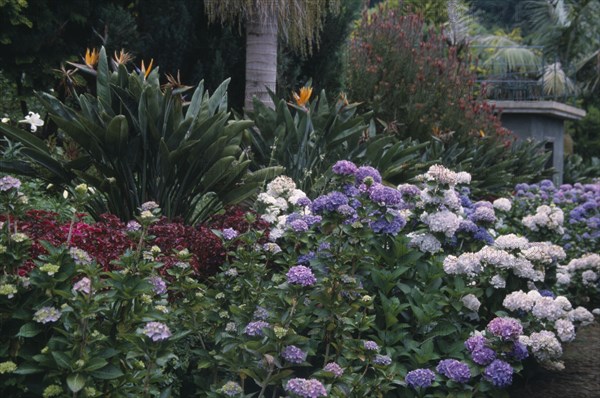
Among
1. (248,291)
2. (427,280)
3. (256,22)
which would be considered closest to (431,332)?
(427,280)

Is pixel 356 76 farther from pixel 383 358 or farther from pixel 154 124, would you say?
pixel 383 358

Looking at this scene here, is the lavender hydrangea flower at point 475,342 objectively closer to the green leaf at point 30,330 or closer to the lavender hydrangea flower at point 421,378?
the lavender hydrangea flower at point 421,378

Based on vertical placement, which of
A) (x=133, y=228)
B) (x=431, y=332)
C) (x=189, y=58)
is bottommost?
(x=431, y=332)

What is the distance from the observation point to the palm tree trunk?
806 cm

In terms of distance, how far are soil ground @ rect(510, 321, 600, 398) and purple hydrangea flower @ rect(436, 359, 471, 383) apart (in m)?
0.88

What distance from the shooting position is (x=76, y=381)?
2412 mm

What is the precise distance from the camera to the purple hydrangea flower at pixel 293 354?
9.66ft

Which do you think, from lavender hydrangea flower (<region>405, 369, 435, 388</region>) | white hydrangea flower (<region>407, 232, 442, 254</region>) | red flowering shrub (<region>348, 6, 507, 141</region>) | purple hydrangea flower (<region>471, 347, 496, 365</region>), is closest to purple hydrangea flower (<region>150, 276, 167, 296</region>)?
lavender hydrangea flower (<region>405, 369, 435, 388</region>)

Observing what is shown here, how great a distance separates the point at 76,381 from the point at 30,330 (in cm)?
26

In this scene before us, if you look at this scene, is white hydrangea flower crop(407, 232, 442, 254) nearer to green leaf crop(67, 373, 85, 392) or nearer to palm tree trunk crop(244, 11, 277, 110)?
green leaf crop(67, 373, 85, 392)

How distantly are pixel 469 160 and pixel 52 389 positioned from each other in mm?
8135

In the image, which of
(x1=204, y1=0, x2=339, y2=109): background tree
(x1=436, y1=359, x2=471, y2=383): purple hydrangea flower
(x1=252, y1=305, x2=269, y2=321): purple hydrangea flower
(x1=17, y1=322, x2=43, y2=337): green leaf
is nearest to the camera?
(x1=17, y1=322, x2=43, y2=337): green leaf

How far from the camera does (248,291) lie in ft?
11.4

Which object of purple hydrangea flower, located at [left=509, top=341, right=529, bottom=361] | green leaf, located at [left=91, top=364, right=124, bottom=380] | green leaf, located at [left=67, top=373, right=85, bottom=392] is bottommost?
purple hydrangea flower, located at [left=509, top=341, right=529, bottom=361]
